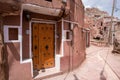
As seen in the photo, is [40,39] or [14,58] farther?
[40,39]

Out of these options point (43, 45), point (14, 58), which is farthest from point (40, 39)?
point (14, 58)

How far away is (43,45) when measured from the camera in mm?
9039

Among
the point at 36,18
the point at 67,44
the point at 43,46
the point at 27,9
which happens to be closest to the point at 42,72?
the point at 43,46

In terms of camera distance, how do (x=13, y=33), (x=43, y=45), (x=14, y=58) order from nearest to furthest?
(x=14, y=58) → (x=13, y=33) → (x=43, y=45)

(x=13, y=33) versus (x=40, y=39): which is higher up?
(x=13, y=33)

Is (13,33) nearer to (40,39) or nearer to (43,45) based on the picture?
(40,39)

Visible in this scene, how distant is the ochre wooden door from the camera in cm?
Result: 865

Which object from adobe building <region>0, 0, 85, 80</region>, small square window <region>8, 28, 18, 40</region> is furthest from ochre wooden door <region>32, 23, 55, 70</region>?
small square window <region>8, 28, 18, 40</region>

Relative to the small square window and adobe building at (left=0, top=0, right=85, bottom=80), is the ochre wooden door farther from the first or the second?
the small square window

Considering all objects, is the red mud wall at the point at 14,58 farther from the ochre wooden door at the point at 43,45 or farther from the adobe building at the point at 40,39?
the ochre wooden door at the point at 43,45

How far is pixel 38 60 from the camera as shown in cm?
884

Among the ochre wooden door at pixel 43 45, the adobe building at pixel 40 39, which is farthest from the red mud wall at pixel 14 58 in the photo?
the ochre wooden door at pixel 43 45

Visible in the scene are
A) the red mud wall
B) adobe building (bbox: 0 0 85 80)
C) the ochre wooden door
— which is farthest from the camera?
the ochre wooden door

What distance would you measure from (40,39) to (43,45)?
0.41m
